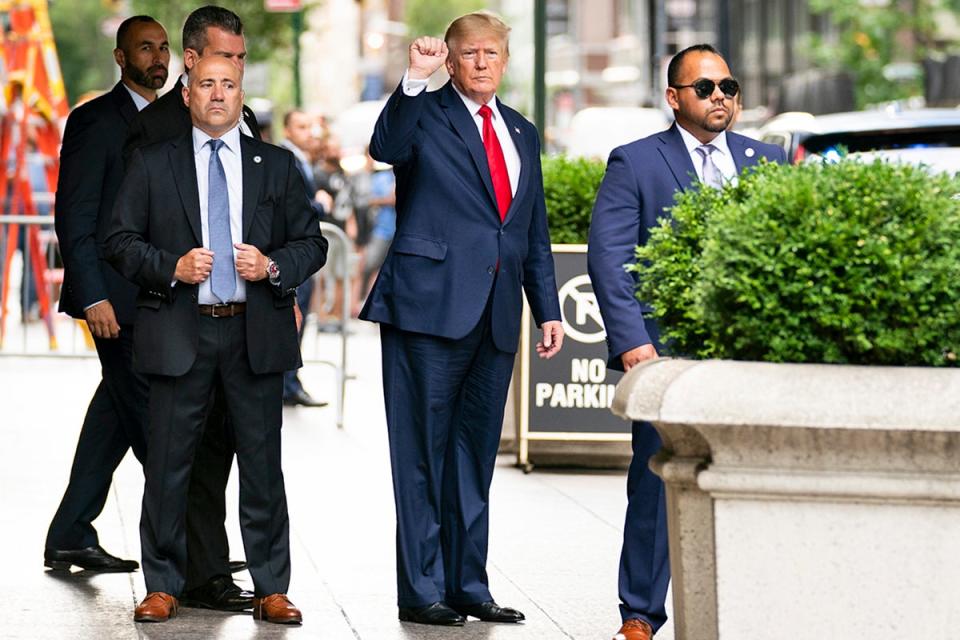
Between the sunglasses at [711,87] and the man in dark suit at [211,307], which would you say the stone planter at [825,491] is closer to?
the sunglasses at [711,87]

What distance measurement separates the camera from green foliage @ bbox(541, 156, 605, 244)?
1114 centimetres

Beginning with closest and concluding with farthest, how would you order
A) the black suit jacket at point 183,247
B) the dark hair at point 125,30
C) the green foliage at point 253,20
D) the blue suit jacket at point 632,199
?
1. the blue suit jacket at point 632,199
2. the black suit jacket at point 183,247
3. the dark hair at point 125,30
4. the green foliage at point 253,20

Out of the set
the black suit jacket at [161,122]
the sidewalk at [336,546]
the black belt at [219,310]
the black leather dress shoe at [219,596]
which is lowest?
Result: the sidewalk at [336,546]

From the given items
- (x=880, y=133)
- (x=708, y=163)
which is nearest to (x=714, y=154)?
(x=708, y=163)

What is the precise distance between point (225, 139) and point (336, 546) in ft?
7.97

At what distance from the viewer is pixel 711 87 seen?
6500 millimetres

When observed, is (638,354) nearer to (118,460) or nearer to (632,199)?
(632,199)

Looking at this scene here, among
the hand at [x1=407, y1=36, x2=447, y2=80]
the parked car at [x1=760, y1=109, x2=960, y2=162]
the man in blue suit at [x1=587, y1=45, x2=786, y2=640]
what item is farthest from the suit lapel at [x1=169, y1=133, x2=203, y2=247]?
the parked car at [x1=760, y1=109, x2=960, y2=162]

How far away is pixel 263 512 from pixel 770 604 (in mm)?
2815

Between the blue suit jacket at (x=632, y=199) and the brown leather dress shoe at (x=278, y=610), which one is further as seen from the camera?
the brown leather dress shoe at (x=278, y=610)

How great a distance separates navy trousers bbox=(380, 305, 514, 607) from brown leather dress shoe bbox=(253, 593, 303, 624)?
1.27 ft

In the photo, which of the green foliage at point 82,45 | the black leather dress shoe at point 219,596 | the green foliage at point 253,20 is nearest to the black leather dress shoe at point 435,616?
the black leather dress shoe at point 219,596

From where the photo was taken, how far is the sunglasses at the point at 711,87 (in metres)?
6.49

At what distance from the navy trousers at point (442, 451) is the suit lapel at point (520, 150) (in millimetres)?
462
